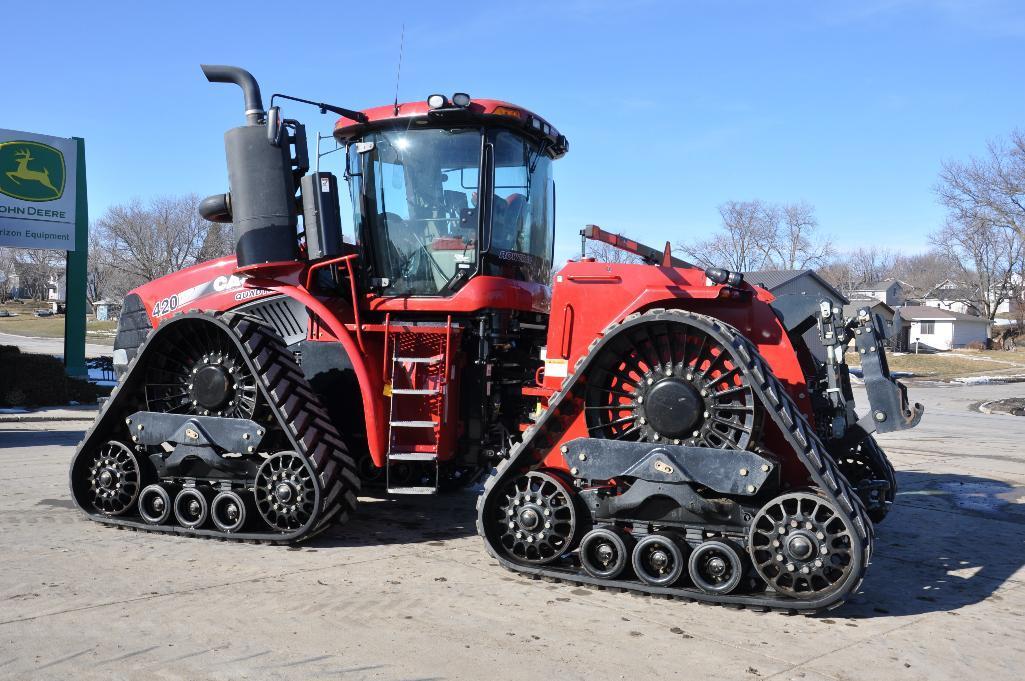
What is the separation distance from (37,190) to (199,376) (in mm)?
15837

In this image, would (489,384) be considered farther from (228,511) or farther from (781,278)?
(781,278)

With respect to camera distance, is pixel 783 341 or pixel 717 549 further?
pixel 783 341

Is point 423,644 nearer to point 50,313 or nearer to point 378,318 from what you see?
point 378,318

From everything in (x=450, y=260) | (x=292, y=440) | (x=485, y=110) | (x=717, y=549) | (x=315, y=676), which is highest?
(x=485, y=110)

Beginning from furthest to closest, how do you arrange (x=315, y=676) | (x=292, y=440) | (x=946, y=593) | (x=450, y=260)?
(x=450, y=260)
(x=292, y=440)
(x=946, y=593)
(x=315, y=676)

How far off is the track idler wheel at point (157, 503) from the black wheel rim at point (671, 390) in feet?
11.1

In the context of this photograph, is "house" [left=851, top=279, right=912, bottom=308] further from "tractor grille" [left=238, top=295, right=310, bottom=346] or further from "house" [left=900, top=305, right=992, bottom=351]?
"tractor grille" [left=238, top=295, right=310, bottom=346]

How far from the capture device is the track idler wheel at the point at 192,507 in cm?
678

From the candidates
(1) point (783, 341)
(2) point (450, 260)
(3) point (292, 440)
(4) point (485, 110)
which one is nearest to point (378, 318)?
(2) point (450, 260)

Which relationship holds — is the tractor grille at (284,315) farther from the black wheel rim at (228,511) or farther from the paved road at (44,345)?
the paved road at (44,345)

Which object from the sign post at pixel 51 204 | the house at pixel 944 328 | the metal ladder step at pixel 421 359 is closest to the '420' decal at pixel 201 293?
the metal ladder step at pixel 421 359

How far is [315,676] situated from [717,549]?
91.4 inches

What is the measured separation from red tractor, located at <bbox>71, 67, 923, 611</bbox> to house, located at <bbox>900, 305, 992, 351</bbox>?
70.1 m

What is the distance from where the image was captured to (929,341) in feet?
239
